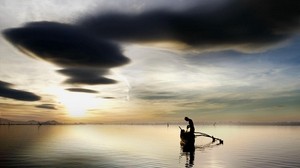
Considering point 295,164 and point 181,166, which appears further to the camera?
point 295,164

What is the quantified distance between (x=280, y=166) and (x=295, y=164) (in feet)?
8.56

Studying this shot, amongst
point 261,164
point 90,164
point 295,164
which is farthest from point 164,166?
point 295,164

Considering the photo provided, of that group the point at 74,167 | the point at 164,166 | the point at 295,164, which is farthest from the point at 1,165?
the point at 295,164

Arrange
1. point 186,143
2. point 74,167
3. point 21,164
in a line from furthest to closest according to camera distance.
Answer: point 186,143, point 21,164, point 74,167

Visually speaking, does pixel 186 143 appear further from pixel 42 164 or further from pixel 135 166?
pixel 42 164

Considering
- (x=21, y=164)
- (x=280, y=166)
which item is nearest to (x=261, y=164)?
(x=280, y=166)

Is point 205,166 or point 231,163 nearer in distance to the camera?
point 205,166

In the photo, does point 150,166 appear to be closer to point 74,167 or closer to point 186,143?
point 74,167

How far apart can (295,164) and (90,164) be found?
26624 millimetres

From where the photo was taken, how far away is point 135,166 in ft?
122

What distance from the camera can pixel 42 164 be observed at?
3919cm

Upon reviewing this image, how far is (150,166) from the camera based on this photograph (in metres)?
37.8

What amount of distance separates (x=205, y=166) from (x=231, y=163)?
534 cm

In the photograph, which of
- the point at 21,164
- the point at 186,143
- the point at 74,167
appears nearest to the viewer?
the point at 74,167
